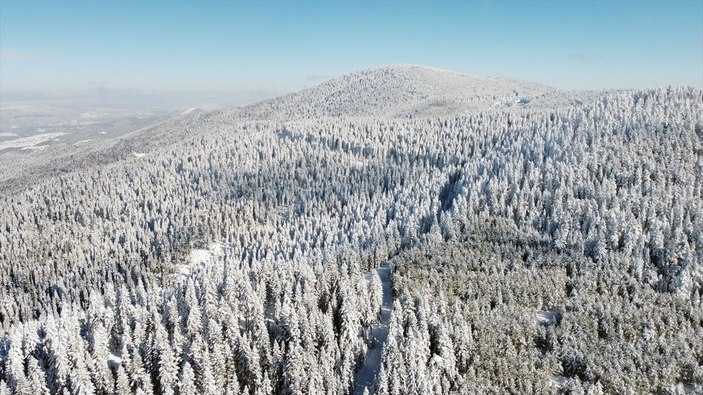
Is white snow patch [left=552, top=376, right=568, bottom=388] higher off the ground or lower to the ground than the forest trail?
lower

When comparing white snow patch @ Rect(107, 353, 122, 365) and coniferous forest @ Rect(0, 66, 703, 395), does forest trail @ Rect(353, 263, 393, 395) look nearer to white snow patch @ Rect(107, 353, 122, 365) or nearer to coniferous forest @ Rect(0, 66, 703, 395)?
coniferous forest @ Rect(0, 66, 703, 395)

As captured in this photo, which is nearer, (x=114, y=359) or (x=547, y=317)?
(x=114, y=359)

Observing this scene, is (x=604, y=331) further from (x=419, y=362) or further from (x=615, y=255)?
(x=419, y=362)

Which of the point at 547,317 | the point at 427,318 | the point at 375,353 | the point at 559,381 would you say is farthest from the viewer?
the point at 547,317

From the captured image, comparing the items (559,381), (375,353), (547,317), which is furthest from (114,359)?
(547,317)

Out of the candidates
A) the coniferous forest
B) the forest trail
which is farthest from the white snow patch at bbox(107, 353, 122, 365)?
the forest trail

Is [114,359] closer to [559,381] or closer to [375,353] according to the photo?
[375,353]

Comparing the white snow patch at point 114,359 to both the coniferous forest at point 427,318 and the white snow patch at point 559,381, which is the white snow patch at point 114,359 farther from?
the white snow patch at point 559,381

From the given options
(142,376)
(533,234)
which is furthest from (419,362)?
(533,234)
